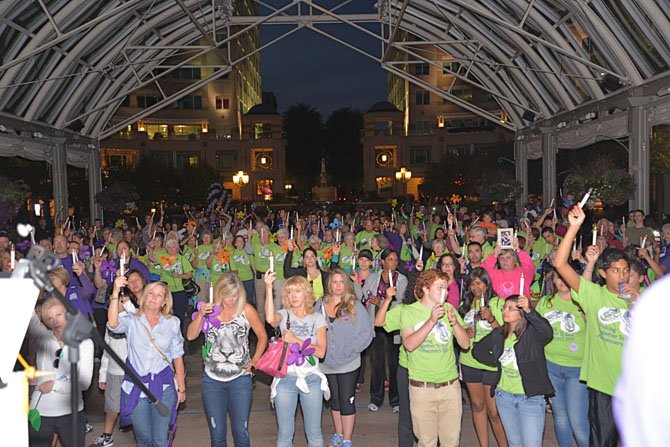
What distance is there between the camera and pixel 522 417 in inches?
203

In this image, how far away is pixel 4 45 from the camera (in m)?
15.7

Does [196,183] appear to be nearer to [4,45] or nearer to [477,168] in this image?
[477,168]

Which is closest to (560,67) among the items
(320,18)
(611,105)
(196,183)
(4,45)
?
(611,105)

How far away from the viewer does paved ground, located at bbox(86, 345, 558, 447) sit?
21.9 ft

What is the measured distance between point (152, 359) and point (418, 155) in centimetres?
5691

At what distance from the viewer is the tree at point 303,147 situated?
7250 centimetres

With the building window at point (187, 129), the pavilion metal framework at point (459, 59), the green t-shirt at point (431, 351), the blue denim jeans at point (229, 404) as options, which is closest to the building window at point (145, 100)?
the building window at point (187, 129)

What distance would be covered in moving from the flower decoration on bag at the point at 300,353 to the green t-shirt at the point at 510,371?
1523mm

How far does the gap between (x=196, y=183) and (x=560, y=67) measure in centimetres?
2669

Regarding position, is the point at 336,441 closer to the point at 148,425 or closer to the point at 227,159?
the point at 148,425

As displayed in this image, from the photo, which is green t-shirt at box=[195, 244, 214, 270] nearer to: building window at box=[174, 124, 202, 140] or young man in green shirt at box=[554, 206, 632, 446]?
young man in green shirt at box=[554, 206, 632, 446]

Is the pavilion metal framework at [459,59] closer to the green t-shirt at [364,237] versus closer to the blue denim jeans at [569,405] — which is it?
the green t-shirt at [364,237]

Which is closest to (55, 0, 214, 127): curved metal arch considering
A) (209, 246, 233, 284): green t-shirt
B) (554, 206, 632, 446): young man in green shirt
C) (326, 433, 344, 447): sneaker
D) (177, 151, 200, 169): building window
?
(209, 246, 233, 284): green t-shirt

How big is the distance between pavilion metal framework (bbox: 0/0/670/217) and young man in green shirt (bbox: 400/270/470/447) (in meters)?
9.94
